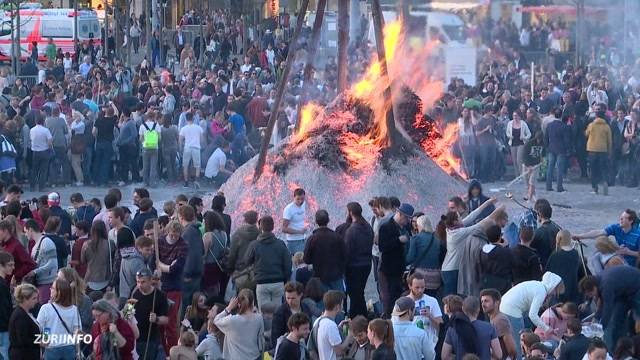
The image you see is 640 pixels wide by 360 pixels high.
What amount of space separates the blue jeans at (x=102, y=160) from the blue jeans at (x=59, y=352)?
42.8 feet

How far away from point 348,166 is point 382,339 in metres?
7.88

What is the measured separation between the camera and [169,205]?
1596 centimetres

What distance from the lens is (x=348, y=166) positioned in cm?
1856

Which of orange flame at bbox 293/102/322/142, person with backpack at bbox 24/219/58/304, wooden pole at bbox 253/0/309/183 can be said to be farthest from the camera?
orange flame at bbox 293/102/322/142

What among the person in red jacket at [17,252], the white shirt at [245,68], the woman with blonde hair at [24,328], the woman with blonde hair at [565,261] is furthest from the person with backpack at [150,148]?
the woman with blonde hair at [24,328]

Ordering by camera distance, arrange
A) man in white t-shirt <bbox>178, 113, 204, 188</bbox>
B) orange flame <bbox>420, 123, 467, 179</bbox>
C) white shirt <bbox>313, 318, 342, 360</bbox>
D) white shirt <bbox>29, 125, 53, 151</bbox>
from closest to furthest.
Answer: white shirt <bbox>313, 318, 342, 360</bbox> → orange flame <bbox>420, 123, 467, 179</bbox> → white shirt <bbox>29, 125, 53, 151</bbox> → man in white t-shirt <bbox>178, 113, 204, 188</bbox>

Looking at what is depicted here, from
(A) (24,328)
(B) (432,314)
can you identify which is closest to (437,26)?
(B) (432,314)

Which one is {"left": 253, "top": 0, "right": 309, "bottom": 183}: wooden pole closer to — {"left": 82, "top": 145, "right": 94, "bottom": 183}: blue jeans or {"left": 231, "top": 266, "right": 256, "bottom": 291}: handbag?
{"left": 231, "top": 266, "right": 256, "bottom": 291}: handbag

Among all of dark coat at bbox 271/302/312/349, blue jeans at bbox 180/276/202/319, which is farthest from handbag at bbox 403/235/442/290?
dark coat at bbox 271/302/312/349

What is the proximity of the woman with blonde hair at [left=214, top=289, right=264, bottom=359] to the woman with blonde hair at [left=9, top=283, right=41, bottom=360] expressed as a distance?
1.43 meters

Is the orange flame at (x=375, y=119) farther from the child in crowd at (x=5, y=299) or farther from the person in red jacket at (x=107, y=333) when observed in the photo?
the person in red jacket at (x=107, y=333)

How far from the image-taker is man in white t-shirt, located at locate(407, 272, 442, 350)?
12234 mm

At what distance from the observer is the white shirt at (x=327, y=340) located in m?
11.4

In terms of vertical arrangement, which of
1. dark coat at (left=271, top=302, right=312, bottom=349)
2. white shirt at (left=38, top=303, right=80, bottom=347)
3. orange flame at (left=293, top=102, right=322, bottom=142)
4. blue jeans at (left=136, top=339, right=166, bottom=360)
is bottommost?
blue jeans at (left=136, top=339, right=166, bottom=360)
